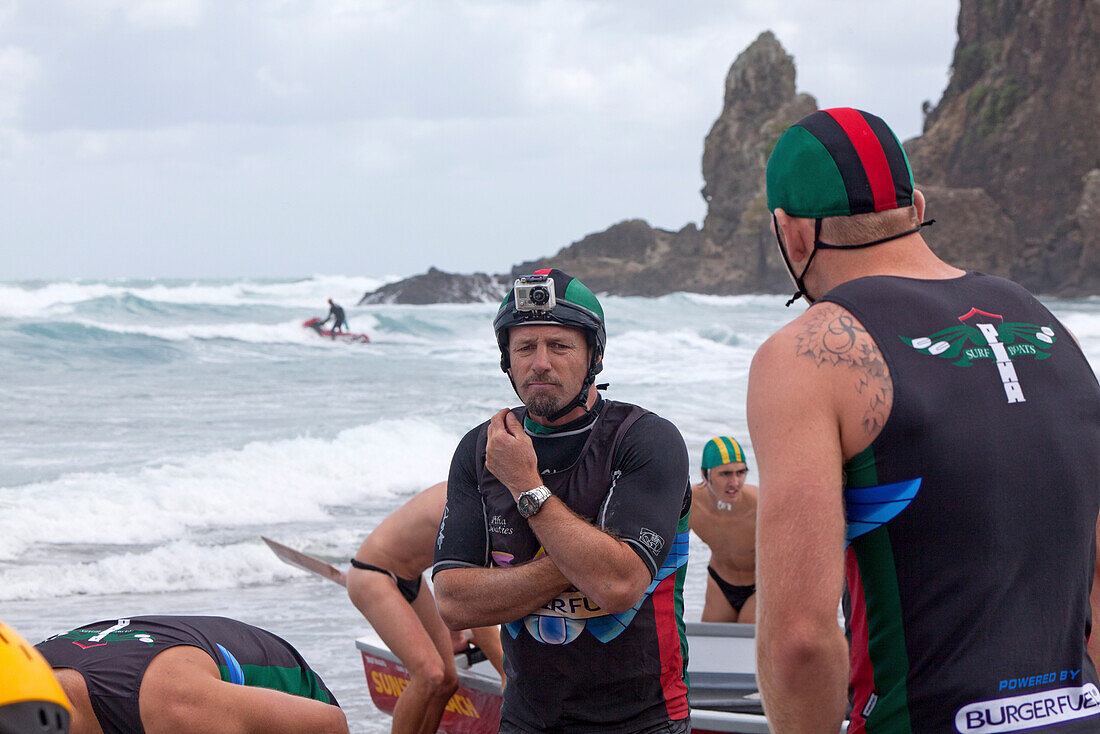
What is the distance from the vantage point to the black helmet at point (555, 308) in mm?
3029

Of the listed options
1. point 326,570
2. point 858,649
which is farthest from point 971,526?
point 326,570

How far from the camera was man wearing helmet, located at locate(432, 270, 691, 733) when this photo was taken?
8.82ft

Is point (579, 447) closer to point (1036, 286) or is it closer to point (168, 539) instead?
point (168, 539)

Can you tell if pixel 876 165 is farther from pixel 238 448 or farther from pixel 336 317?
pixel 336 317

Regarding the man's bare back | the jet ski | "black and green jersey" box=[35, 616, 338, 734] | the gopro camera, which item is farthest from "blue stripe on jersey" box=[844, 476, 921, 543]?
the jet ski

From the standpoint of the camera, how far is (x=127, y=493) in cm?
1145

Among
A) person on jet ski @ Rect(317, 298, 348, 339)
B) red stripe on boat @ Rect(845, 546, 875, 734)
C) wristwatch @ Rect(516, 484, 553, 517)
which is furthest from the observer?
person on jet ski @ Rect(317, 298, 348, 339)

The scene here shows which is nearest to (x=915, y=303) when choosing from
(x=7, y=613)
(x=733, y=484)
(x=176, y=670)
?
(x=176, y=670)

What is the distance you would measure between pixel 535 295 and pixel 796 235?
1.25 metres

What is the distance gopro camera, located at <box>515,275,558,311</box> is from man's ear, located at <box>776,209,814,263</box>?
120cm

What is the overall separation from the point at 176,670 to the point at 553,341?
1.32 m

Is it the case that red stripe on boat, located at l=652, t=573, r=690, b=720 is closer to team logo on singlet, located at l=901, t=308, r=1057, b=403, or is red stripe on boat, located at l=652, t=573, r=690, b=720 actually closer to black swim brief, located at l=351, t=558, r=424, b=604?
team logo on singlet, located at l=901, t=308, r=1057, b=403

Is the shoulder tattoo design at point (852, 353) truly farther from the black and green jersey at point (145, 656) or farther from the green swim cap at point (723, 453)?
the green swim cap at point (723, 453)

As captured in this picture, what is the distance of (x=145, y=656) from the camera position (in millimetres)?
2613
